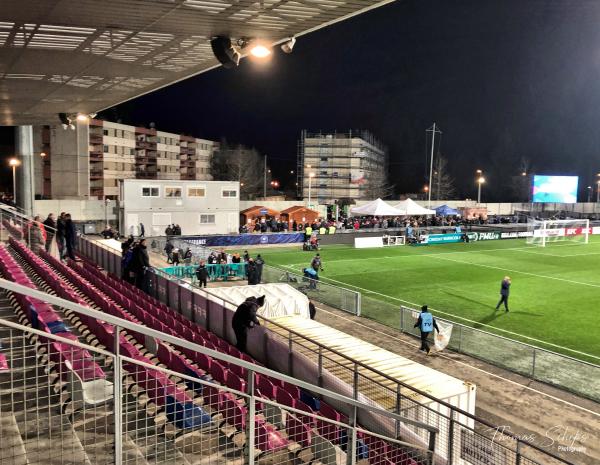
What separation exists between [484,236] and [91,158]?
56.5 metres

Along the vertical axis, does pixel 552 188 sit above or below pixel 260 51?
below

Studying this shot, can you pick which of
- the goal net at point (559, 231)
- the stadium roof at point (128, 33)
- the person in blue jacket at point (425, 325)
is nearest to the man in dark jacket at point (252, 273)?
the person in blue jacket at point (425, 325)

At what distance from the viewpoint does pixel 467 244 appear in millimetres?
48125

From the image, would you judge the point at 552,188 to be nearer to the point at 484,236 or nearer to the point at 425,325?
the point at 484,236

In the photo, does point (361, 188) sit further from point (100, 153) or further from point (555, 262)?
point (555, 262)

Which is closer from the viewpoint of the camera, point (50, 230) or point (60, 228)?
point (60, 228)

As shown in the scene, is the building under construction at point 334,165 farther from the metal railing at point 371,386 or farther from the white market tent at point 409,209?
the metal railing at point 371,386

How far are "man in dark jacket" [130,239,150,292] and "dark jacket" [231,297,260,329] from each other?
5641 millimetres

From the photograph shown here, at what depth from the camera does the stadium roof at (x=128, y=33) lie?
5.96 m

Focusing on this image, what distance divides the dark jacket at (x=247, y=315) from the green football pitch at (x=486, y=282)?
33.6 feet

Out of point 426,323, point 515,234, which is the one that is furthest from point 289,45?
point 515,234

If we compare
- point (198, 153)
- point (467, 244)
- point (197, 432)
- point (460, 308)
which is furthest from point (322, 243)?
point (198, 153)

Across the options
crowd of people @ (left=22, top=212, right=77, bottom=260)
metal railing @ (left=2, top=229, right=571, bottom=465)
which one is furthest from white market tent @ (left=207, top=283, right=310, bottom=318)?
crowd of people @ (left=22, top=212, right=77, bottom=260)

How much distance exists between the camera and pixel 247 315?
10.5m
